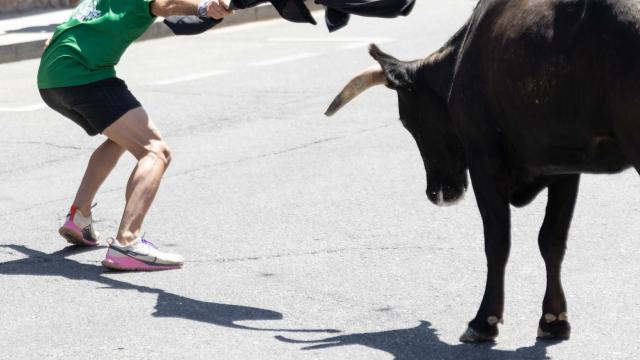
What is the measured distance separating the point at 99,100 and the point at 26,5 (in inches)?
442

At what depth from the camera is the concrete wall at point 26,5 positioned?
1759 cm

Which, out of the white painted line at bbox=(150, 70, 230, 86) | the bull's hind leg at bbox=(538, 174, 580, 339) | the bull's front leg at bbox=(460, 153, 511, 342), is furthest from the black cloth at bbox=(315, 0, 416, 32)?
the white painted line at bbox=(150, 70, 230, 86)

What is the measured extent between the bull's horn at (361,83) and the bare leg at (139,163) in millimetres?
1257

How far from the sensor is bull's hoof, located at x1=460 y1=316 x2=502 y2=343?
560 centimetres

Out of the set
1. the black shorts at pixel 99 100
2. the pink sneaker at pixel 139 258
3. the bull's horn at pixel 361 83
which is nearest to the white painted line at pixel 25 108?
the black shorts at pixel 99 100

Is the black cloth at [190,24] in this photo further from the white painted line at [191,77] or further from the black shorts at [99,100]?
the white painted line at [191,77]

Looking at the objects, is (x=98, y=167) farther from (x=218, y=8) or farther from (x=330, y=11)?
(x=330, y=11)

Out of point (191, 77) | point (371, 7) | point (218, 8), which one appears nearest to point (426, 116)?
point (371, 7)

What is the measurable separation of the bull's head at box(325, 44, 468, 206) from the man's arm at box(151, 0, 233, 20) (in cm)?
83

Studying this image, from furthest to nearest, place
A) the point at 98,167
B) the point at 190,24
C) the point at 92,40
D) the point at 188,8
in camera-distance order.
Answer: the point at 98,167 < the point at 92,40 < the point at 190,24 < the point at 188,8

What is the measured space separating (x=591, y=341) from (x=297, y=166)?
154 inches

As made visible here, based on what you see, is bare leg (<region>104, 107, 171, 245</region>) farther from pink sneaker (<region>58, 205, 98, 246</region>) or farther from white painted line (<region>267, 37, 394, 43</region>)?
white painted line (<region>267, 37, 394, 43</region>)

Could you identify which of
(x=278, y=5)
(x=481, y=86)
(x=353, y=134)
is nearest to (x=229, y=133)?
(x=353, y=134)

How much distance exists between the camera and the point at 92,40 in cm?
707
